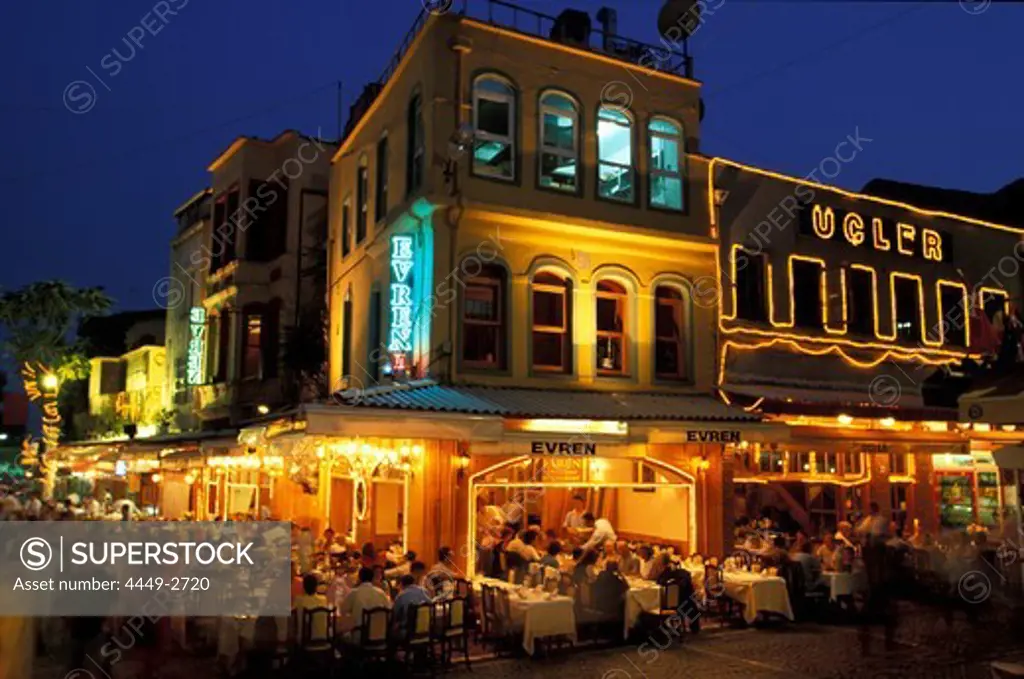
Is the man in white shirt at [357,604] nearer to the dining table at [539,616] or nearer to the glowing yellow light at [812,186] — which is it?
the dining table at [539,616]

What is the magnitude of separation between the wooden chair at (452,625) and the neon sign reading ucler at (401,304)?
5438 mm

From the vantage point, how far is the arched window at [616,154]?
17219mm

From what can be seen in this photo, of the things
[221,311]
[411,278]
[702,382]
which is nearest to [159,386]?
[221,311]

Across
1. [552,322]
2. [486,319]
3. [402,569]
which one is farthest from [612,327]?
[402,569]

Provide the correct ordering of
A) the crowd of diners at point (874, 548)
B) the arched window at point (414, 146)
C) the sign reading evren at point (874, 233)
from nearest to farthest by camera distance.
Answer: the crowd of diners at point (874, 548)
the arched window at point (414, 146)
the sign reading evren at point (874, 233)

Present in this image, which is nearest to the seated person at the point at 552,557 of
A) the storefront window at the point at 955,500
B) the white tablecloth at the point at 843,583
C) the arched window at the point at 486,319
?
the arched window at the point at 486,319

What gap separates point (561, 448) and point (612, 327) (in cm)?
359

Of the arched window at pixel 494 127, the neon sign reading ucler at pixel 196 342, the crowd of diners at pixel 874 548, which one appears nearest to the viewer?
the crowd of diners at pixel 874 548

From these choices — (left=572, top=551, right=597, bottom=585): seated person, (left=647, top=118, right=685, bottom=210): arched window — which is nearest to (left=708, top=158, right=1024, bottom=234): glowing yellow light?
(left=647, top=118, right=685, bottom=210): arched window

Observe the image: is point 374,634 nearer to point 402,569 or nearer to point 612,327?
point 402,569

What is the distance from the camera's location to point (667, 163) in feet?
58.7

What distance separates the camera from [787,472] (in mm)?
18766

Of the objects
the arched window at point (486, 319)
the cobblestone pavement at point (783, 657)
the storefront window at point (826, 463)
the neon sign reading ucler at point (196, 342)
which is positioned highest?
the neon sign reading ucler at point (196, 342)

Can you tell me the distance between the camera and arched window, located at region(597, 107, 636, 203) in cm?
1722
